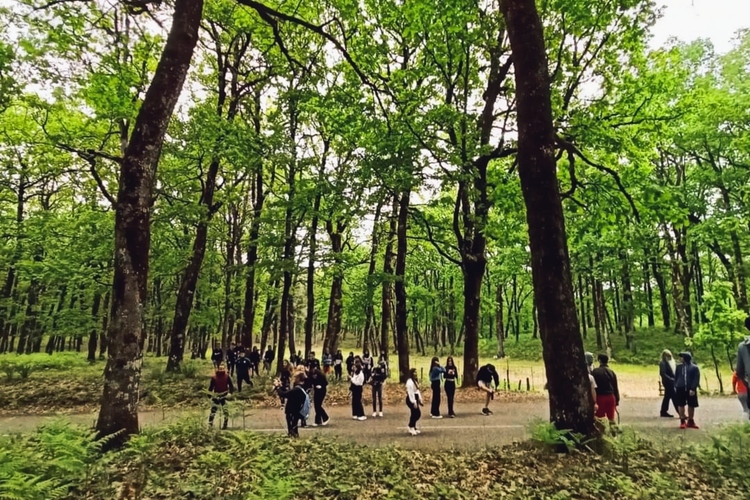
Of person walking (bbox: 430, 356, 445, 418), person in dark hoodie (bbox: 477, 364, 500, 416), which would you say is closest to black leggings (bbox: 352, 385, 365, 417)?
person walking (bbox: 430, 356, 445, 418)

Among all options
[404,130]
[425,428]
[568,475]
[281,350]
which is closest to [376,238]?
[281,350]

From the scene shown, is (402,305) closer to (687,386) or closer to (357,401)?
(357,401)

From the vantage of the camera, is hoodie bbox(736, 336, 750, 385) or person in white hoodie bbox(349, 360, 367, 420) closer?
hoodie bbox(736, 336, 750, 385)

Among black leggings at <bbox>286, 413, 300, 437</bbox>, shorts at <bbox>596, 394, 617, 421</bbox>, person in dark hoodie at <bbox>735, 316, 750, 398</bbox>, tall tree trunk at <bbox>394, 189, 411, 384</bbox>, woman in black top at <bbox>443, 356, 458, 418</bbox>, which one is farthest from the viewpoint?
tall tree trunk at <bbox>394, 189, 411, 384</bbox>

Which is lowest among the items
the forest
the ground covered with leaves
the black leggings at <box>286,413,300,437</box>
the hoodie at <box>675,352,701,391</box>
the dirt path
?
the dirt path

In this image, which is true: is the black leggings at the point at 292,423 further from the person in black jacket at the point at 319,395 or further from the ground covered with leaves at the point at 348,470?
the ground covered with leaves at the point at 348,470

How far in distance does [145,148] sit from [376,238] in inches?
660

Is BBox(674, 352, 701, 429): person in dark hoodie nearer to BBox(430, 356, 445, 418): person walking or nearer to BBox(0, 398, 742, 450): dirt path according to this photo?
BBox(0, 398, 742, 450): dirt path

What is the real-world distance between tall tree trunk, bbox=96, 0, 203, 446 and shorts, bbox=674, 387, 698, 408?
1284 centimetres

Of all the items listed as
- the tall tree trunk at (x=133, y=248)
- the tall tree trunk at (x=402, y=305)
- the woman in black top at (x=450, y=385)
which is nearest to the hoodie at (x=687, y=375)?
the woman in black top at (x=450, y=385)

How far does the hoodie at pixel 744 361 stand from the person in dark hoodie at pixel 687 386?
3985 millimetres

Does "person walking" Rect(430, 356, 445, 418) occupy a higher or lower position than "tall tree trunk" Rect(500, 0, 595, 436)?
lower

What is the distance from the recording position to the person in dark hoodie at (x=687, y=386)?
11.4 metres

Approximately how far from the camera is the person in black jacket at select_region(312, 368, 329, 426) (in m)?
12.9
